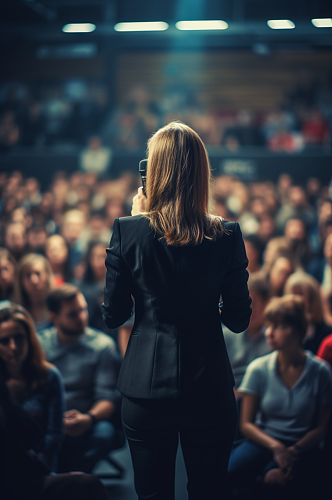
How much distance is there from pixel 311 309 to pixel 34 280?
5.71 feet

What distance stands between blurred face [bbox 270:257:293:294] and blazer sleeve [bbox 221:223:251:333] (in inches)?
80.9

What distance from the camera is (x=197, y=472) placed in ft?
4.21

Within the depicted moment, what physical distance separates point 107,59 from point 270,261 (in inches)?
377

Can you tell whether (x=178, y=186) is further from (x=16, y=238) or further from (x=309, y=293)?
(x=16, y=238)

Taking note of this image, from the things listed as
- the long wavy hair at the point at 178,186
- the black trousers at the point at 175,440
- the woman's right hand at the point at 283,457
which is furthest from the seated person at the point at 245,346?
the long wavy hair at the point at 178,186

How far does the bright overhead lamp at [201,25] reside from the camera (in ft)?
26.1

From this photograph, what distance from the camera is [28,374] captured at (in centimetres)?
207

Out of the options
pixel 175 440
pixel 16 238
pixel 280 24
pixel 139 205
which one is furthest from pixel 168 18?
pixel 175 440

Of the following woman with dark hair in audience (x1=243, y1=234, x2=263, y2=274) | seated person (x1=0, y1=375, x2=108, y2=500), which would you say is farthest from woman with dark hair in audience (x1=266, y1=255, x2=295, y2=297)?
seated person (x1=0, y1=375, x2=108, y2=500)

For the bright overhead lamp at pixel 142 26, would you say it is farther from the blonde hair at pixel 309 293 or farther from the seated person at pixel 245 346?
the seated person at pixel 245 346

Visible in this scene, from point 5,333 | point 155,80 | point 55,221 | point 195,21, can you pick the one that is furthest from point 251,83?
point 5,333

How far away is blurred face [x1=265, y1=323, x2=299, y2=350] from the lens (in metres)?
2.14

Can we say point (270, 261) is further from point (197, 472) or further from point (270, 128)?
point (270, 128)

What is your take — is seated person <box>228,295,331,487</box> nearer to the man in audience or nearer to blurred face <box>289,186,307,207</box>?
the man in audience
